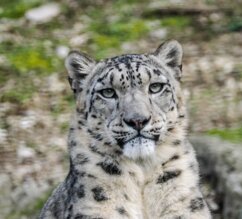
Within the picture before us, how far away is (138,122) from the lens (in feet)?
21.3

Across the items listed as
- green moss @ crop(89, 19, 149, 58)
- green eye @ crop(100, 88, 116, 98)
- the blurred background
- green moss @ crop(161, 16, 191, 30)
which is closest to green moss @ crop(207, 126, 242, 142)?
the blurred background

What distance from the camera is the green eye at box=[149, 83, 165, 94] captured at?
682 cm

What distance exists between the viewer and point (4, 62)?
1138 centimetres

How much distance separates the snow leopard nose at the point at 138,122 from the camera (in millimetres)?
6480

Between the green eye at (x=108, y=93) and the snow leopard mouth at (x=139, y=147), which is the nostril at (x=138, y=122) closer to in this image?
the snow leopard mouth at (x=139, y=147)

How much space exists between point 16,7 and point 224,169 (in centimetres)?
517

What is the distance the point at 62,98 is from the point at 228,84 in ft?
6.36

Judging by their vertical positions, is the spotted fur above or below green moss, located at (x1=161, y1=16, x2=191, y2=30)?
below

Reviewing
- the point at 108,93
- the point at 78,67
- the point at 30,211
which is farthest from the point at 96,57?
the point at 108,93

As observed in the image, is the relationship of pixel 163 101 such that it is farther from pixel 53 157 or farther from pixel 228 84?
pixel 228 84

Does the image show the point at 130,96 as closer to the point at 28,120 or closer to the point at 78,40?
the point at 28,120

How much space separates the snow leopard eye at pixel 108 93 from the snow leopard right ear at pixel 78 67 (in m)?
0.40

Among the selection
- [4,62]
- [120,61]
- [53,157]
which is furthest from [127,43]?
[120,61]

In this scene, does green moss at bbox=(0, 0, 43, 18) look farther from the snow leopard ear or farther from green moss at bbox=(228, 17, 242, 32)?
the snow leopard ear
